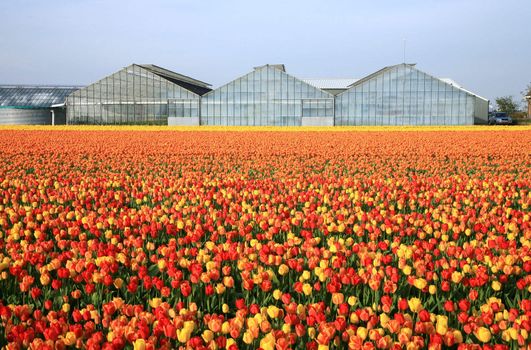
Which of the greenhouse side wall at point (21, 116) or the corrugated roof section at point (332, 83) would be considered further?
the corrugated roof section at point (332, 83)

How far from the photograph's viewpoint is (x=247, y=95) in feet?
140

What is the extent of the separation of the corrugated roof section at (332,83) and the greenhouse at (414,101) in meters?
26.2

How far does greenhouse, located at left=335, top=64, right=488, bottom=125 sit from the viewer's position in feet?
138

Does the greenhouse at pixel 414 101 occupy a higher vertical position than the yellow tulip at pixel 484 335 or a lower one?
higher

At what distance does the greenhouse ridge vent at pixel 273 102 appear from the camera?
42.1 m

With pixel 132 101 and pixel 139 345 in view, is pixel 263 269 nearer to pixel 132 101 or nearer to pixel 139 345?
pixel 139 345

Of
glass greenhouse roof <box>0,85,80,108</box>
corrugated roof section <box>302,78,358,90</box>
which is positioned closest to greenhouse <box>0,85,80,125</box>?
glass greenhouse roof <box>0,85,80,108</box>

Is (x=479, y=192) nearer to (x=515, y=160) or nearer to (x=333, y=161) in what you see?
(x=333, y=161)

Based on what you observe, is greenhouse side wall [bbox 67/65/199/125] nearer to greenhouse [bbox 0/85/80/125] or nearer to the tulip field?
greenhouse [bbox 0/85/80/125]

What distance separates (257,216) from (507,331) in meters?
3.61

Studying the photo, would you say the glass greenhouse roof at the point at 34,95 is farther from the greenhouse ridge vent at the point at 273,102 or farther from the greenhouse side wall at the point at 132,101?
the greenhouse ridge vent at the point at 273,102

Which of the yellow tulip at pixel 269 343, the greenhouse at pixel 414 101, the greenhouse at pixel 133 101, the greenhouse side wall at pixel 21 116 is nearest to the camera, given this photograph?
the yellow tulip at pixel 269 343

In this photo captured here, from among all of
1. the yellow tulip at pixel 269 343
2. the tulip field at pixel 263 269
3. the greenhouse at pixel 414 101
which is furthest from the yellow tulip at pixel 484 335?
the greenhouse at pixel 414 101

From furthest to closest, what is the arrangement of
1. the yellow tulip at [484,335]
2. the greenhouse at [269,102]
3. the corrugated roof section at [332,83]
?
1. the corrugated roof section at [332,83]
2. the greenhouse at [269,102]
3. the yellow tulip at [484,335]
